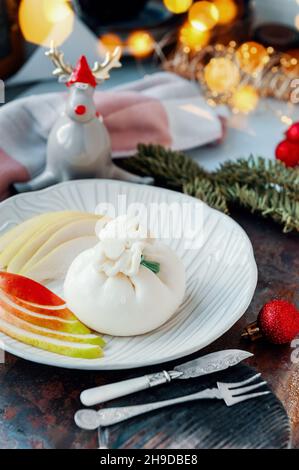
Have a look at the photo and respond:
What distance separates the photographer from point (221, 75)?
6.25 ft

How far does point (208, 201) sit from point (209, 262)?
0.21 metres

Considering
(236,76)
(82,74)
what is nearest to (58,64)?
(82,74)

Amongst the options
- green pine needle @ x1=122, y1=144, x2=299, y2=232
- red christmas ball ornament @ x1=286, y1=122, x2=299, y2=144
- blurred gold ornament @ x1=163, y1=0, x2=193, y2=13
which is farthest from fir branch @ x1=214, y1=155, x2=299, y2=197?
blurred gold ornament @ x1=163, y1=0, x2=193, y2=13

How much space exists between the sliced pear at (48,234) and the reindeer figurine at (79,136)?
0.23 m

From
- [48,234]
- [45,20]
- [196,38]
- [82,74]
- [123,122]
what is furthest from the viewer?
[196,38]

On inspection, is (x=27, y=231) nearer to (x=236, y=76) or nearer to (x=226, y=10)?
(x=236, y=76)

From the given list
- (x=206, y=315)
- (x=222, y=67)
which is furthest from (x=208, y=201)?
(x=222, y=67)

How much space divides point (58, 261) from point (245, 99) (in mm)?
897

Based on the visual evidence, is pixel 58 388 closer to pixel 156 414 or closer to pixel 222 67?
pixel 156 414

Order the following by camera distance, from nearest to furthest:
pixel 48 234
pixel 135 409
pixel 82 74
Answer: pixel 135 409 < pixel 48 234 < pixel 82 74

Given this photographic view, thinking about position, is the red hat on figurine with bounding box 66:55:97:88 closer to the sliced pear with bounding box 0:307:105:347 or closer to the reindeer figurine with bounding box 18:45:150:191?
the reindeer figurine with bounding box 18:45:150:191

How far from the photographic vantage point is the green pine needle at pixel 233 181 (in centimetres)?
149

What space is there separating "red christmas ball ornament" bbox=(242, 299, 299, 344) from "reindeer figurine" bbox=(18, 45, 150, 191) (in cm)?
48

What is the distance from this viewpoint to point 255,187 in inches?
61.0
